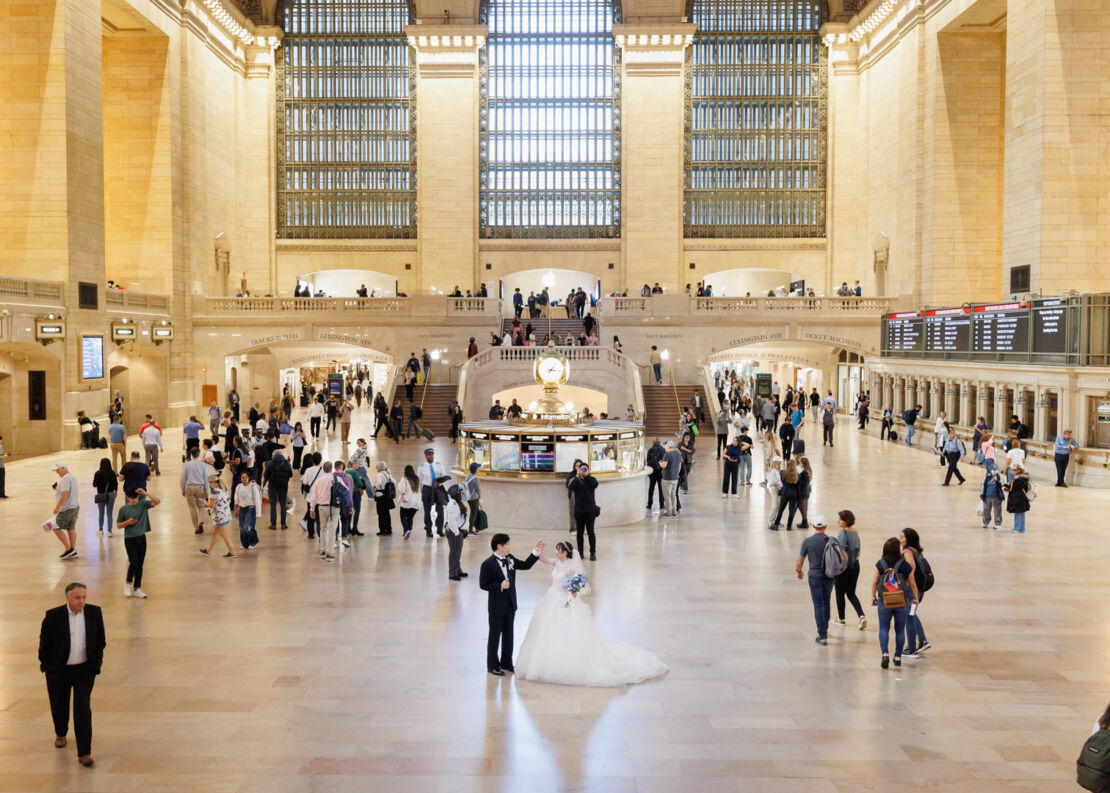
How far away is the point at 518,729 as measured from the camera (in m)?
A: 7.32

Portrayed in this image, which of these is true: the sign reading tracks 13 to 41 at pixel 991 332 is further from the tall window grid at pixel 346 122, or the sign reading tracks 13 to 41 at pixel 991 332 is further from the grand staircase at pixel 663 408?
the tall window grid at pixel 346 122

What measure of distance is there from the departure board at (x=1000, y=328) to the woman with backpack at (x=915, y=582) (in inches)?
605

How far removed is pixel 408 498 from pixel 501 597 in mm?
5854

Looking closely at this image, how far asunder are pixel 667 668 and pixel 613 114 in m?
37.1

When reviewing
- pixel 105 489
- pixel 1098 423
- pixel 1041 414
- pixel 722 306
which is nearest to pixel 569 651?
pixel 105 489

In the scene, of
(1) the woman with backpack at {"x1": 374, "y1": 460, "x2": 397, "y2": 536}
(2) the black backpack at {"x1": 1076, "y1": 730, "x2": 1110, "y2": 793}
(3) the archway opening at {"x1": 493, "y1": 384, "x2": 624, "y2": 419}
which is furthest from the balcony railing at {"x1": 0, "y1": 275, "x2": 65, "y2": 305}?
(2) the black backpack at {"x1": 1076, "y1": 730, "x2": 1110, "y2": 793}

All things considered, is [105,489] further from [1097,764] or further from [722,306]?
[722,306]

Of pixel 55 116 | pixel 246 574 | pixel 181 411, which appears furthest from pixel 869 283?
pixel 246 574

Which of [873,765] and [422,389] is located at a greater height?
[422,389]

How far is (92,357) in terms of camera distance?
1070 inches

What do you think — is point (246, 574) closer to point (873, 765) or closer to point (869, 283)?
point (873, 765)

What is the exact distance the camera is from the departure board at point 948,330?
25578 millimetres

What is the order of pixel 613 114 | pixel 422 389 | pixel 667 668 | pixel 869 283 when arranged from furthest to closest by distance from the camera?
pixel 613 114
pixel 869 283
pixel 422 389
pixel 667 668

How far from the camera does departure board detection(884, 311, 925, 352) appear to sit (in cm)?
2905
